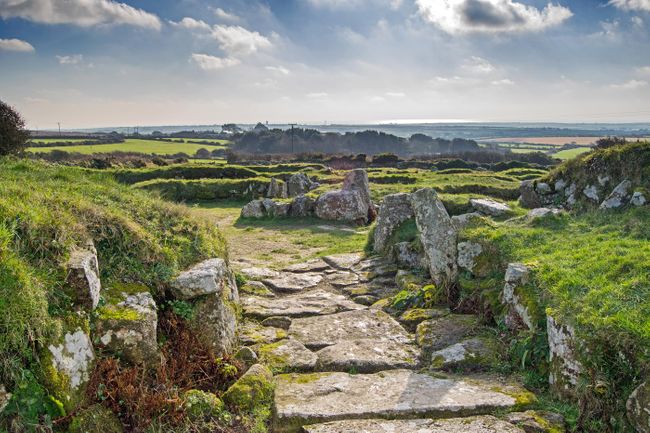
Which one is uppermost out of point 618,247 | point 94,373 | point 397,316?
point 618,247

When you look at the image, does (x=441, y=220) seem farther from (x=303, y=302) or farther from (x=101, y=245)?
(x=101, y=245)

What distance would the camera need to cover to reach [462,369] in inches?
230

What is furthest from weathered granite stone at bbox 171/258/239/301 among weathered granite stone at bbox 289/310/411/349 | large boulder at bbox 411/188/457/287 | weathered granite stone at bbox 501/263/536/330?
large boulder at bbox 411/188/457/287

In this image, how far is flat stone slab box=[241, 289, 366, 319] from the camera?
26.5ft

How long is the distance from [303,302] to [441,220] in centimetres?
321

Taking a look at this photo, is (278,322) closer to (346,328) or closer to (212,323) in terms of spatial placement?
(346,328)

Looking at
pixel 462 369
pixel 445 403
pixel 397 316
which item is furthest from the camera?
pixel 397 316

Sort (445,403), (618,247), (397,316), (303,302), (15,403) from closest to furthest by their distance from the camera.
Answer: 1. (15,403)
2. (445,403)
3. (618,247)
4. (397,316)
5. (303,302)

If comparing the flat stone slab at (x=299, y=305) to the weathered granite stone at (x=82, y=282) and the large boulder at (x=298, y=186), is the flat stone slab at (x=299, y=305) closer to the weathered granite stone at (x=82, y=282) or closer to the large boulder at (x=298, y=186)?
the weathered granite stone at (x=82, y=282)

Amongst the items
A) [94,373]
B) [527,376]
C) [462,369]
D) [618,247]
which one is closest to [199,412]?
[94,373]

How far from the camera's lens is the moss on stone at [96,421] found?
3.98m

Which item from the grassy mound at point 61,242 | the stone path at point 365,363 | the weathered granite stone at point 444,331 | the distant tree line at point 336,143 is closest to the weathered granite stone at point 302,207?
the stone path at point 365,363

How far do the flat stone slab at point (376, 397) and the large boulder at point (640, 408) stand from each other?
1086mm

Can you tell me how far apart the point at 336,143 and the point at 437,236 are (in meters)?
119
